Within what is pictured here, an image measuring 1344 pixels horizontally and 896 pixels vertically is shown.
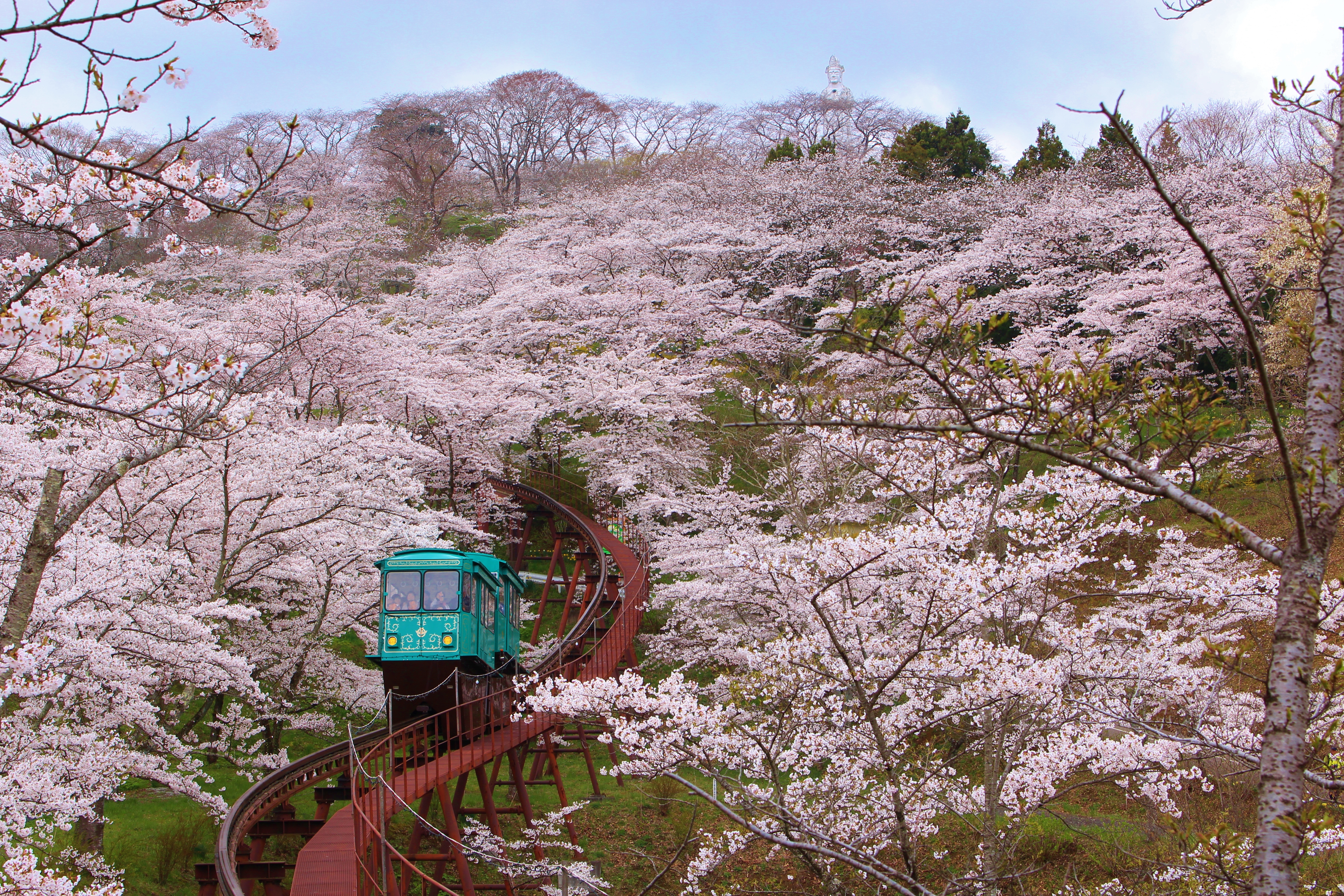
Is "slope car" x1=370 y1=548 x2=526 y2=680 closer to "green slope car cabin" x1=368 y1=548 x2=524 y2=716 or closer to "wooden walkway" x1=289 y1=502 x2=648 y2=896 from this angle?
"green slope car cabin" x1=368 y1=548 x2=524 y2=716

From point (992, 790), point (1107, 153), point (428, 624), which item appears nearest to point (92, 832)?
point (428, 624)

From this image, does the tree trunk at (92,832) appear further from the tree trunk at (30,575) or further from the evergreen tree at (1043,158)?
the evergreen tree at (1043,158)

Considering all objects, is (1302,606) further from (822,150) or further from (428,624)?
(822,150)

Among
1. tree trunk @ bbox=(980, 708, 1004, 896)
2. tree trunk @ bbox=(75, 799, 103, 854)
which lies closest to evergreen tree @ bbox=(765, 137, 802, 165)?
tree trunk @ bbox=(980, 708, 1004, 896)

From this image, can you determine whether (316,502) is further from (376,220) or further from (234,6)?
(376,220)

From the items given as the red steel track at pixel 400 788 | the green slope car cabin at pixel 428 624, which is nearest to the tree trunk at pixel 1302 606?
the red steel track at pixel 400 788

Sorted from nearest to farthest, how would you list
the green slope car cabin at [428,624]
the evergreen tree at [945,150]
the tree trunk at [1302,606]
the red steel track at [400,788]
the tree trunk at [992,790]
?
the tree trunk at [1302,606]
the tree trunk at [992,790]
the red steel track at [400,788]
the green slope car cabin at [428,624]
the evergreen tree at [945,150]

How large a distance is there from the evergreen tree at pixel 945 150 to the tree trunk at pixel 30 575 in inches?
1315

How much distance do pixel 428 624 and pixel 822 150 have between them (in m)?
32.5

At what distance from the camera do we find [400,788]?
9445 millimetres

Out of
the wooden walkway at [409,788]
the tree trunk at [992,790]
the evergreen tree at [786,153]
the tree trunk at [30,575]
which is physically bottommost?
the wooden walkway at [409,788]

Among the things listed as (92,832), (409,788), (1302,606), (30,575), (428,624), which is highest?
(1302,606)

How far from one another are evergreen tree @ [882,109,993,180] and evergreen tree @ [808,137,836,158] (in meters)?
2.47

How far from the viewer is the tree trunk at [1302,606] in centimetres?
283
